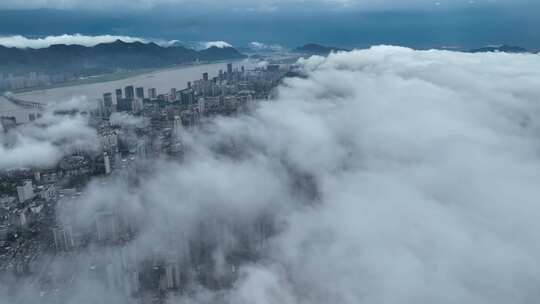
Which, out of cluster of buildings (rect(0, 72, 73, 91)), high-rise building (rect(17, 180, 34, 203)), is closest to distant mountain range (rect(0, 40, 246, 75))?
cluster of buildings (rect(0, 72, 73, 91))

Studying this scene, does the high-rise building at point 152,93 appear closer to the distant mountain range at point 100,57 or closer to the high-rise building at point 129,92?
the high-rise building at point 129,92

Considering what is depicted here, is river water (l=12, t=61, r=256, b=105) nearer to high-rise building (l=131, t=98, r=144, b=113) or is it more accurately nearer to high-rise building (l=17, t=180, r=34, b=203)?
high-rise building (l=131, t=98, r=144, b=113)

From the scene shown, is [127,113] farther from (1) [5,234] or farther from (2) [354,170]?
(2) [354,170]

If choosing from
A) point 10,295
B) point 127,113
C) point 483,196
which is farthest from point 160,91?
point 483,196

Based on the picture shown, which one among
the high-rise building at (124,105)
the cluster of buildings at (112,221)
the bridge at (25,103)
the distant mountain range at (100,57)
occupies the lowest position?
the cluster of buildings at (112,221)

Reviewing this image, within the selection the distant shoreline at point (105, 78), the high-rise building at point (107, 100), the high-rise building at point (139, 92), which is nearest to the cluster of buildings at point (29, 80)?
the distant shoreline at point (105, 78)
